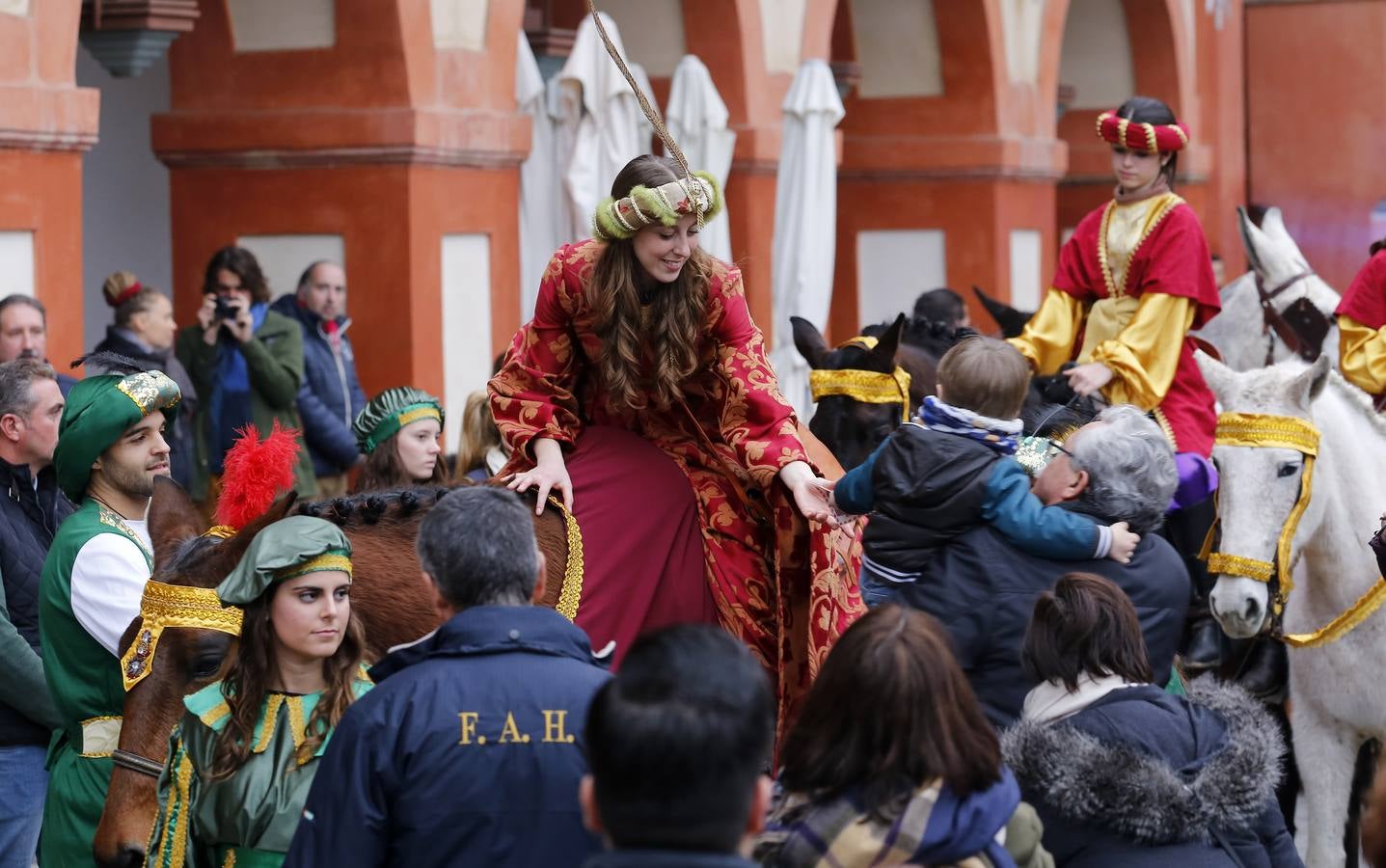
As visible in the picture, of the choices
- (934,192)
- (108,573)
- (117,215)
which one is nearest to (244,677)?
(108,573)

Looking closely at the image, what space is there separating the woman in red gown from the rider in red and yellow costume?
256cm

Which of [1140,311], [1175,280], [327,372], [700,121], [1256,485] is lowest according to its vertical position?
[1256,485]

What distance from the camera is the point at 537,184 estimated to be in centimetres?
1173

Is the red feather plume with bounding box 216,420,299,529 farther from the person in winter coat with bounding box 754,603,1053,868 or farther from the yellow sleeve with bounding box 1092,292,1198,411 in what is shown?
the yellow sleeve with bounding box 1092,292,1198,411

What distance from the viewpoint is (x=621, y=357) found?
511 cm

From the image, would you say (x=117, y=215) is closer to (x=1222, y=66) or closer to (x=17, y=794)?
(x=17, y=794)

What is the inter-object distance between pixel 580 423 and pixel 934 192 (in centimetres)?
1268

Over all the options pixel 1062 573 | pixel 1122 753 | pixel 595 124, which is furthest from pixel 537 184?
pixel 1122 753

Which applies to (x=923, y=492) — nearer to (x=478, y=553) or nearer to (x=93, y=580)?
(x=478, y=553)

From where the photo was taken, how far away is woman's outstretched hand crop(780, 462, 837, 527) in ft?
16.5

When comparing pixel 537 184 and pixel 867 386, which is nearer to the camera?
pixel 867 386

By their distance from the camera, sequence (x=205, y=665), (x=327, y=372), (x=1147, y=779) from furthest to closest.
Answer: (x=327, y=372) → (x=205, y=665) → (x=1147, y=779)

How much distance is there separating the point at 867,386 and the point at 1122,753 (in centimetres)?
342

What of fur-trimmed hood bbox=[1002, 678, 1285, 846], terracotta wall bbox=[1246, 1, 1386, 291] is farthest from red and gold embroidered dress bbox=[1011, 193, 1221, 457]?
terracotta wall bbox=[1246, 1, 1386, 291]
